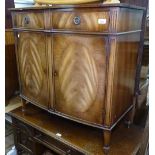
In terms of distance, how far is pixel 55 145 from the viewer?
1461mm

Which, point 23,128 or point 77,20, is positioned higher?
point 77,20

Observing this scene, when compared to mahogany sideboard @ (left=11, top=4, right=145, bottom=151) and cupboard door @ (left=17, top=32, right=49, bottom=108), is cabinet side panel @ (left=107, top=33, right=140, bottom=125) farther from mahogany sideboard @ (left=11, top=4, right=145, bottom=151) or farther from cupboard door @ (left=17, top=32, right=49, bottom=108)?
cupboard door @ (left=17, top=32, right=49, bottom=108)

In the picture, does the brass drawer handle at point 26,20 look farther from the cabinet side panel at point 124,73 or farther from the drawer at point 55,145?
the drawer at point 55,145

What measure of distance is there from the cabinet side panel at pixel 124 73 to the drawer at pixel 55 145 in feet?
1.33

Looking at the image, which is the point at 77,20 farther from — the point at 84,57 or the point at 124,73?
the point at 124,73

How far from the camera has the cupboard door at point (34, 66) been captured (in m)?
1.36

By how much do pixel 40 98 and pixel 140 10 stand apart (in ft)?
3.17

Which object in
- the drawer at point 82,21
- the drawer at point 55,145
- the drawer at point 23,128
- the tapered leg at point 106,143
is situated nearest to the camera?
the drawer at point 82,21

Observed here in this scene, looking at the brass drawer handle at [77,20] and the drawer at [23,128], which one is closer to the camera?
the brass drawer handle at [77,20]

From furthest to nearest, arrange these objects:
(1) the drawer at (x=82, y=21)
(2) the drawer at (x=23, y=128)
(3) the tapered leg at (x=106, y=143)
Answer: (2) the drawer at (x=23, y=128), (3) the tapered leg at (x=106, y=143), (1) the drawer at (x=82, y=21)

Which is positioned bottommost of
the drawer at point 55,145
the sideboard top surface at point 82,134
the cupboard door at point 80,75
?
the drawer at point 55,145

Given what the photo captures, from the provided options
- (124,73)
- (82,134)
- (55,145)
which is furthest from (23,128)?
(124,73)

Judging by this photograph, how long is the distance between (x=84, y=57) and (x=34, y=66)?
49cm

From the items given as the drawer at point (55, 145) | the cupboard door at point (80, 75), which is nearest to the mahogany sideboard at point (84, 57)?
the cupboard door at point (80, 75)
